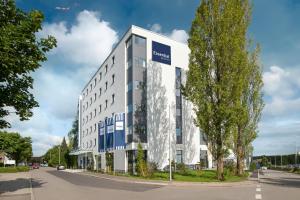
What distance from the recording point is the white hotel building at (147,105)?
4731 centimetres

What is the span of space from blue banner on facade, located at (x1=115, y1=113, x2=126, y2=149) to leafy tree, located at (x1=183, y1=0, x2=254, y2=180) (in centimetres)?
1534

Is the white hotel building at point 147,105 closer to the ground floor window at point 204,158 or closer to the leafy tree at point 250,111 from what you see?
the ground floor window at point 204,158

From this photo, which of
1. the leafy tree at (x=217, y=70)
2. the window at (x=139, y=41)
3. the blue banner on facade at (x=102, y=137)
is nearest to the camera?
the leafy tree at (x=217, y=70)

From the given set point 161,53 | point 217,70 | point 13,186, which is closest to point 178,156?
point 161,53

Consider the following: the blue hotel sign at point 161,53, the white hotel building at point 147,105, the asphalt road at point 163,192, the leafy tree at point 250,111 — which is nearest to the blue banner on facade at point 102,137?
the white hotel building at point 147,105

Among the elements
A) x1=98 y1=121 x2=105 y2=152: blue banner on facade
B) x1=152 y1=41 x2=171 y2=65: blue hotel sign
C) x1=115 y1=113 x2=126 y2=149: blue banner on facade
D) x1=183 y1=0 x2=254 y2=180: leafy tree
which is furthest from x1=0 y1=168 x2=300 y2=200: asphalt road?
x1=98 y1=121 x2=105 y2=152: blue banner on facade

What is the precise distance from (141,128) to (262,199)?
101 ft

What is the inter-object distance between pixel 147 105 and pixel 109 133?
22.1ft

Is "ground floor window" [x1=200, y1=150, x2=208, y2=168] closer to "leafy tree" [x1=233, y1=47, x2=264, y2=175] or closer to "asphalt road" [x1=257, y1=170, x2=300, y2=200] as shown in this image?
"leafy tree" [x1=233, y1=47, x2=264, y2=175]

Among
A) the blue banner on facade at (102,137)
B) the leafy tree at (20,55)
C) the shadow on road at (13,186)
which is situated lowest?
the shadow on road at (13,186)

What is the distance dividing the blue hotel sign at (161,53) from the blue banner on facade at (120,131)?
29.2ft

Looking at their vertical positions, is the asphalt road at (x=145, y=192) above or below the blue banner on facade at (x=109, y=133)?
below

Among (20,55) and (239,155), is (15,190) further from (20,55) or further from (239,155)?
(239,155)

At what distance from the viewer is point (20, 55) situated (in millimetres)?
18625
